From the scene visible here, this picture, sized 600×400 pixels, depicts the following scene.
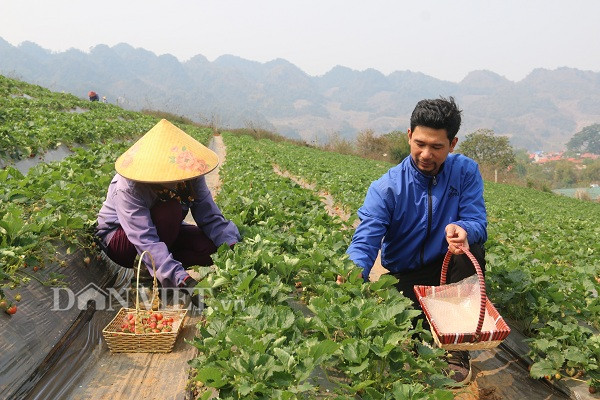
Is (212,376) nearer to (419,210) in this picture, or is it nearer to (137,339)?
(137,339)

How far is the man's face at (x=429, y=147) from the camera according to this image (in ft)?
9.09

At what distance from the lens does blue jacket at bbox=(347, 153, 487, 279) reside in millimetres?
2967

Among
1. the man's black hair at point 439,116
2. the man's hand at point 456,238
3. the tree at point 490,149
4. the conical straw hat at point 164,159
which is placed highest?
the man's black hair at point 439,116

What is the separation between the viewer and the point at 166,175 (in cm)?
320

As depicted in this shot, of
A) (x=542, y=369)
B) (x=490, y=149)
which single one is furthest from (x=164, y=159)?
(x=490, y=149)

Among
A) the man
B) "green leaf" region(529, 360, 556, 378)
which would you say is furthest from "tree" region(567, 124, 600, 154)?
the man

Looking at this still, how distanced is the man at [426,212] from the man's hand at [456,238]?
0.03 meters

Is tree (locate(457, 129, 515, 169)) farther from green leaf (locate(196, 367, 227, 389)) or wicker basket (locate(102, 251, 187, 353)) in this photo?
green leaf (locate(196, 367, 227, 389))

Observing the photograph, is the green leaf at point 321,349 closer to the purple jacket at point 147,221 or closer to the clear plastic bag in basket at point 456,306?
the clear plastic bag in basket at point 456,306

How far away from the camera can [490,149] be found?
5253 cm

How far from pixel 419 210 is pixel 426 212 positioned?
0.05 meters

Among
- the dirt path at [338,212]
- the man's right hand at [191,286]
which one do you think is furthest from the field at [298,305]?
the dirt path at [338,212]

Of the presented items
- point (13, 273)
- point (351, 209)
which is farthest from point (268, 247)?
point (351, 209)

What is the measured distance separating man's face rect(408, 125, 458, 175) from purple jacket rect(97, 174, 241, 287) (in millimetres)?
1672
